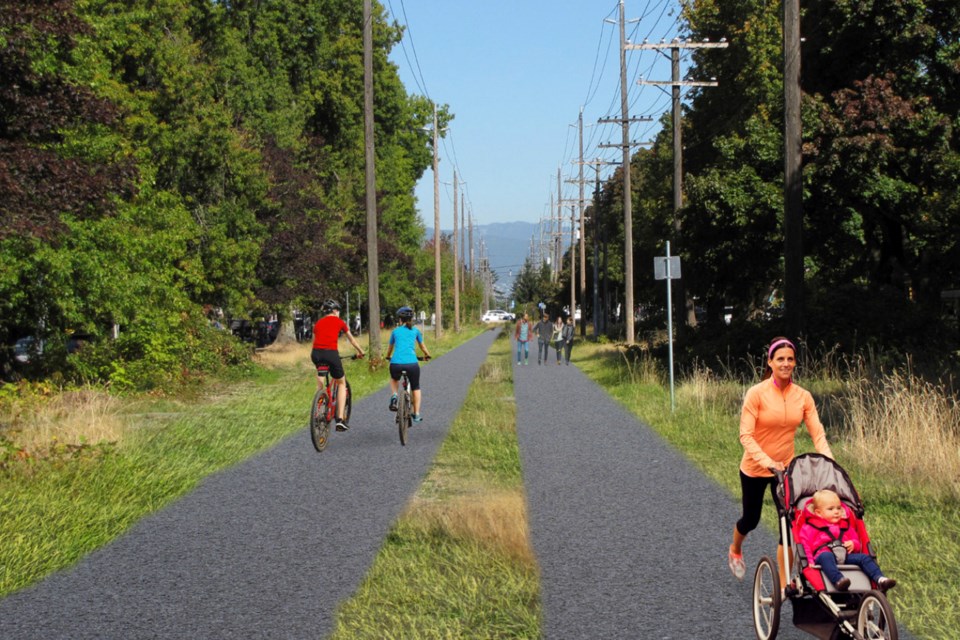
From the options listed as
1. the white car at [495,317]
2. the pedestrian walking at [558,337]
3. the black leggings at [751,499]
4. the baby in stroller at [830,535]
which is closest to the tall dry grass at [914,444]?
the black leggings at [751,499]

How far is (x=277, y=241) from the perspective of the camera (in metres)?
39.2

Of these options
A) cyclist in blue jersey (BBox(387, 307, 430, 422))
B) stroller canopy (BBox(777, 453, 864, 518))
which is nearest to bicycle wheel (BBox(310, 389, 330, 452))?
cyclist in blue jersey (BBox(387, 307, 430, 422))

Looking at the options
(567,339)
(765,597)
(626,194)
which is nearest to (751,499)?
(765,597)

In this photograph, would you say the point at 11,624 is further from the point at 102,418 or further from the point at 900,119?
the point at 900,119

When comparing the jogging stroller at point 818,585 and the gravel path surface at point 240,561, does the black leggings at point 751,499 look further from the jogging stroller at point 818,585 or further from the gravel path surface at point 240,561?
the gravel path surface at point 240,561

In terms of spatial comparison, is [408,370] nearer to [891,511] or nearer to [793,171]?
[891,511]

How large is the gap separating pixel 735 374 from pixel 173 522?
56.1 ft

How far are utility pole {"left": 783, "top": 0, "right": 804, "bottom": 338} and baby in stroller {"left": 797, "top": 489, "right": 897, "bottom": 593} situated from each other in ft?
50.9

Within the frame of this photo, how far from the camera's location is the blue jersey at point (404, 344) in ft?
48.9

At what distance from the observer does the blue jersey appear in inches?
587

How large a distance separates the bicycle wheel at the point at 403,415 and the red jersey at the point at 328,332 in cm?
109

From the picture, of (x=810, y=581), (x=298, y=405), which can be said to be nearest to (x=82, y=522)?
(x=810, y=581)

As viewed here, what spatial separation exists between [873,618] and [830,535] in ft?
1.42

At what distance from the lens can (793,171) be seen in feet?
65.8
